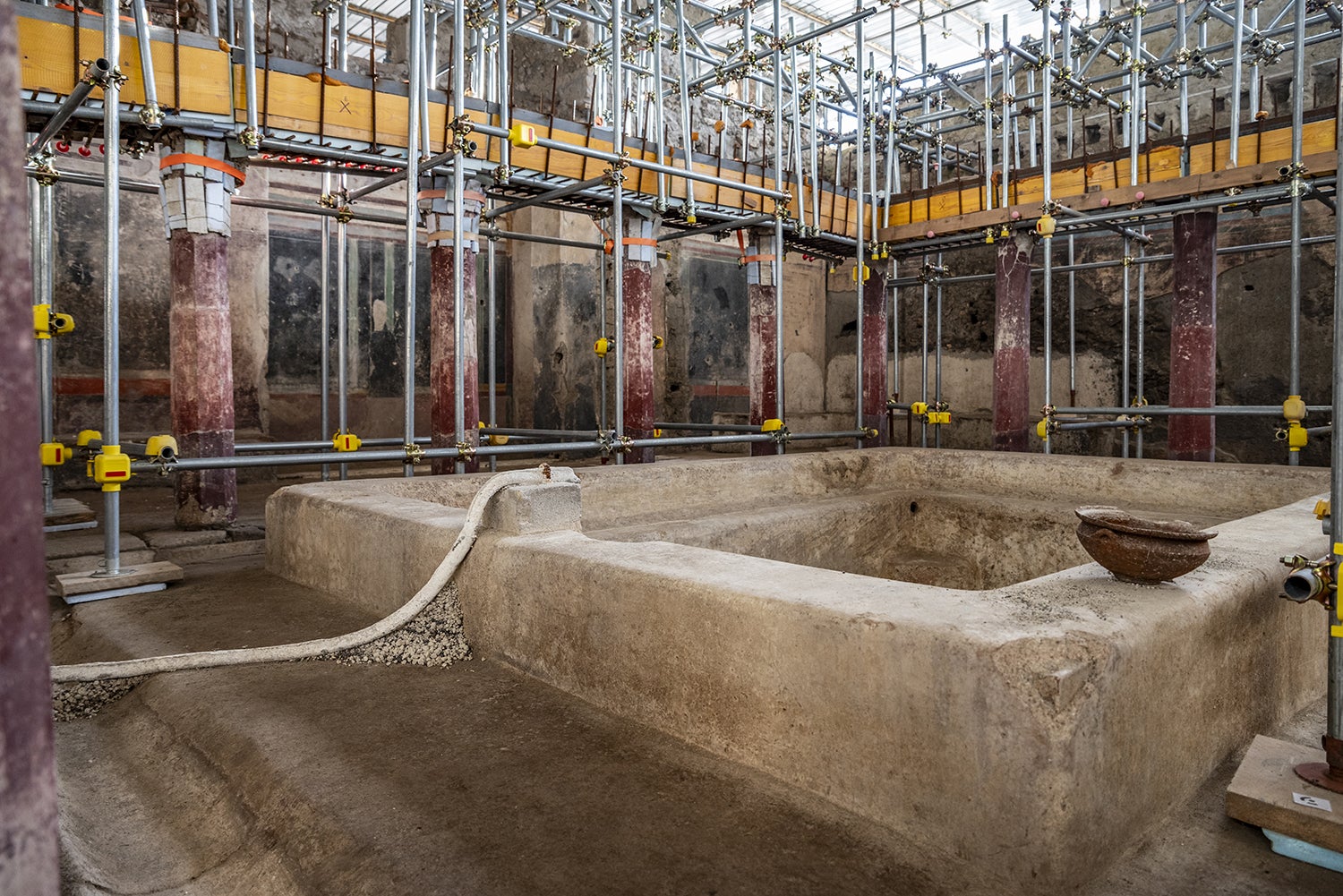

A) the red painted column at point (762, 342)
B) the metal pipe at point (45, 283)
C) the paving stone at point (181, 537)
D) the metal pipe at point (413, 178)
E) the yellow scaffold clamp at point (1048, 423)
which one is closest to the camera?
the metal pipe at point (413, 178)

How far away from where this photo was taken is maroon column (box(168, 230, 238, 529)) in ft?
20.1

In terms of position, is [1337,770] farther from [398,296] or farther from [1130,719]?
[398,296]

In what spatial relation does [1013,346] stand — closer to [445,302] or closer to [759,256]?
[759,256]

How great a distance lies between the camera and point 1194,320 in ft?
25.6

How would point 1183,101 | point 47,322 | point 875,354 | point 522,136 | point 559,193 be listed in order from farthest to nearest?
point 875,354 < point 1183,101 < point 559,193 < point 522,136 < point 47,322

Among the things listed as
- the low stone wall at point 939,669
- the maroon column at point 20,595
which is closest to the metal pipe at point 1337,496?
the low stone wall at point 939,669

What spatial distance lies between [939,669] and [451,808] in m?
1.30

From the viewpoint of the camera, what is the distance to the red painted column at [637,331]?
8266mm

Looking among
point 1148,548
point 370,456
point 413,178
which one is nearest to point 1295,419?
point 1148,548

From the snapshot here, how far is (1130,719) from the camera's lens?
202cm

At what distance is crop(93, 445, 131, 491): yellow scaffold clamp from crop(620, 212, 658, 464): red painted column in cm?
451

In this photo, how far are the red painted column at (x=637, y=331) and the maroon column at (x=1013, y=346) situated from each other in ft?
12.0

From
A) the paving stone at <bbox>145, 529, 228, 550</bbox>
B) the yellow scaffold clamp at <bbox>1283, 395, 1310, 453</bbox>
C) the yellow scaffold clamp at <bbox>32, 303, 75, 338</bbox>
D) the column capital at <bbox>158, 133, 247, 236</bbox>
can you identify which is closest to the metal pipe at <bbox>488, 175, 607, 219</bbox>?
the column capital at <bbox>158, 133, 247, 236</bbox>

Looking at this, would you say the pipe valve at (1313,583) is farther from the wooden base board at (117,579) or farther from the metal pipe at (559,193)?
the metal pipe at (559,193)
